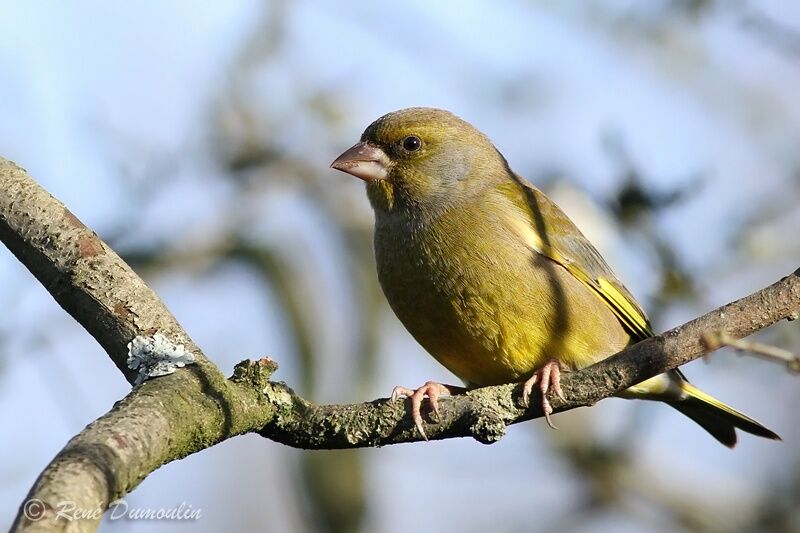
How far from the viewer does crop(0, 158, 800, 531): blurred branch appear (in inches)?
137

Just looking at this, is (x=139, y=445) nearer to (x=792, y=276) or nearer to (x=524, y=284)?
(x=792, y=276)

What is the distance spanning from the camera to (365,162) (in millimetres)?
6090

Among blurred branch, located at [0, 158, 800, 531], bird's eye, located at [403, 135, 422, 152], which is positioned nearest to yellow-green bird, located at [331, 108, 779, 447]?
bird's eye, located at [403, 135, 422, 152]

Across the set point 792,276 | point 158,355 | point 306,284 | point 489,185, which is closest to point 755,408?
point 306,284

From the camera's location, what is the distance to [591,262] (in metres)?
6.22

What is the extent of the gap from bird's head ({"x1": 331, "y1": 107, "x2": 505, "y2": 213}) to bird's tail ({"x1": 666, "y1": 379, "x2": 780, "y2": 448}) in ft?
5.48

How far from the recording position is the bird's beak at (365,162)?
236 inches

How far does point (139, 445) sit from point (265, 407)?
0.78 meters

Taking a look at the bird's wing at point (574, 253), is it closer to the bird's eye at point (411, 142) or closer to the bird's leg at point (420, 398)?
the bird's eye at point (411, 142)

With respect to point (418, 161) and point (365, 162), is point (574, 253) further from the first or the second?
point (365, 162)

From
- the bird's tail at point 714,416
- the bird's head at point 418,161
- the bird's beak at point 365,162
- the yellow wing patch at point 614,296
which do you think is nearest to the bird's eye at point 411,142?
the bird's head at point 418,161

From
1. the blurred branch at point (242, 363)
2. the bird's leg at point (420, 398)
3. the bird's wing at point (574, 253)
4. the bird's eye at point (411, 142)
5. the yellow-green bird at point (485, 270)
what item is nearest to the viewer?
the blurred branch at point (242, 363)

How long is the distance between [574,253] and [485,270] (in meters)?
0.94

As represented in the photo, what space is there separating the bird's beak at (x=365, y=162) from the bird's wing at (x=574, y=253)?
0.73m
